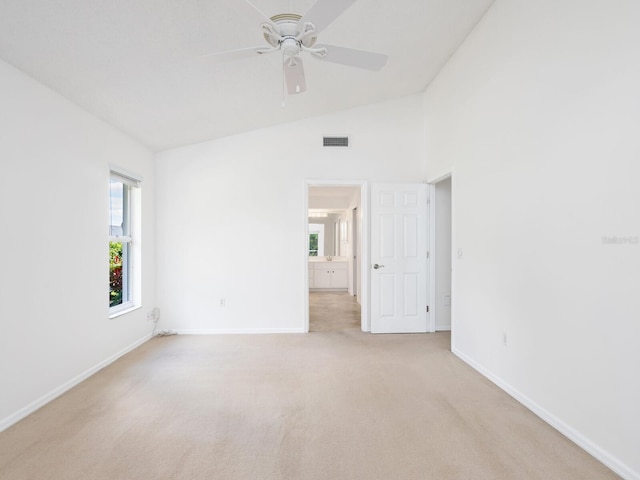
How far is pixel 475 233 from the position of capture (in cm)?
329

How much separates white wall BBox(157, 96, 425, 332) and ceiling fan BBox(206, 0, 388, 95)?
89.5 inches

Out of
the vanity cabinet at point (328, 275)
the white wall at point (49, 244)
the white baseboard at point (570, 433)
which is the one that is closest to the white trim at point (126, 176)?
the white wall at point (49, 244)

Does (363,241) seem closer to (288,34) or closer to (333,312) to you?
(333,312)

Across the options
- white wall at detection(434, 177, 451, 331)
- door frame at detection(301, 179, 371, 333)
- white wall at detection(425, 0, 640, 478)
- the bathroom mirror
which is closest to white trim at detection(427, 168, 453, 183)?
white wall at detection(434, 177, 451, 331)

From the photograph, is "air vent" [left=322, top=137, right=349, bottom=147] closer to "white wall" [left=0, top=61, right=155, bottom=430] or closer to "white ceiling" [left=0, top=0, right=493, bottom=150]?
"white ceiling" [left=0, top=0, right=493, bottom=150]

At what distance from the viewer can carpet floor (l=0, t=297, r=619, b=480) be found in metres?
1.82

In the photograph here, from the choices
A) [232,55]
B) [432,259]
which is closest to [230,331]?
[432,259]

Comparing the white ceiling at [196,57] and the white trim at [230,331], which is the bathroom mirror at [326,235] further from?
the white ceiling at [196,57]

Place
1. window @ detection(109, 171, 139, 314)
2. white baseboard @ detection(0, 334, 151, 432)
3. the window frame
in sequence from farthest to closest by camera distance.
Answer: the window frame → window @ detection(109, 171, 139, 314) → white baseboard @ detection(0, 334, 151, 432)

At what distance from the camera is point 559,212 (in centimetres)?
221

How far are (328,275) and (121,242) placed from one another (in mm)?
5146

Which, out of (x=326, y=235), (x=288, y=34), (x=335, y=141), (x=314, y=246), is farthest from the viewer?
(x=326, y=235)

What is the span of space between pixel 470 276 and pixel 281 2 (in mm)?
2973

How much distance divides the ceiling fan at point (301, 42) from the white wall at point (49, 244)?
1.61 meters
